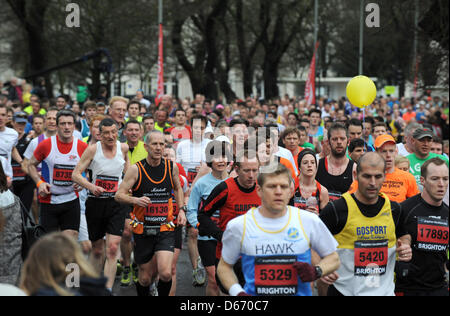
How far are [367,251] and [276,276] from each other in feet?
3.23

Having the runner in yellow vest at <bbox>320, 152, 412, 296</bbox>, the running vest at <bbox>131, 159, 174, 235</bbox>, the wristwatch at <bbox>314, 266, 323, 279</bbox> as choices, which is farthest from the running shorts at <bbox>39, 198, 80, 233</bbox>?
the wristwatch at <bbox>314, 266, 323, 279</bbox>

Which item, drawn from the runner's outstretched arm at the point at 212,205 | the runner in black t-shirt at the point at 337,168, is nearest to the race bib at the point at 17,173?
the runner in black t-shirt at the point at 337,168

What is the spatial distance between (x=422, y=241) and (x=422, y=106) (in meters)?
21.4

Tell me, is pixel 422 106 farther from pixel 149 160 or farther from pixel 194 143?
pixel 149 160

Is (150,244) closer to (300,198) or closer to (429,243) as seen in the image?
(300,198)

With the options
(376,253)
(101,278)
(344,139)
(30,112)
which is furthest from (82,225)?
(30,112)

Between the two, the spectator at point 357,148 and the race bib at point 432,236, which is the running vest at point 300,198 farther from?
the race bib at point 432,236

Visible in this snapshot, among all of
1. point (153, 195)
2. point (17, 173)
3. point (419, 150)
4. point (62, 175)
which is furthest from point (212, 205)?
point (17, 173)

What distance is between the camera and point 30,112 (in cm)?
1631

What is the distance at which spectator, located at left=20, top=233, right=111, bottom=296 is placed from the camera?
10.2ft

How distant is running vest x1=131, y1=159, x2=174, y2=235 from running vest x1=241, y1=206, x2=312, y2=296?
254cm

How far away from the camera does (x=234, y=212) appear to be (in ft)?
18.9

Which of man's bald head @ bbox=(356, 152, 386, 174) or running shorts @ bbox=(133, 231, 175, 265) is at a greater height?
man's bald head @ bbox=(356, 152, 386, 174)

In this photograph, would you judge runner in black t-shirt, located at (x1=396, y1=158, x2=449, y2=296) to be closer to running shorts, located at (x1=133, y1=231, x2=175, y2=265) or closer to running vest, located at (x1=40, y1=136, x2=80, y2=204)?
running shorts, located at (x1=133, y1=231, x2=175, y2=265)
